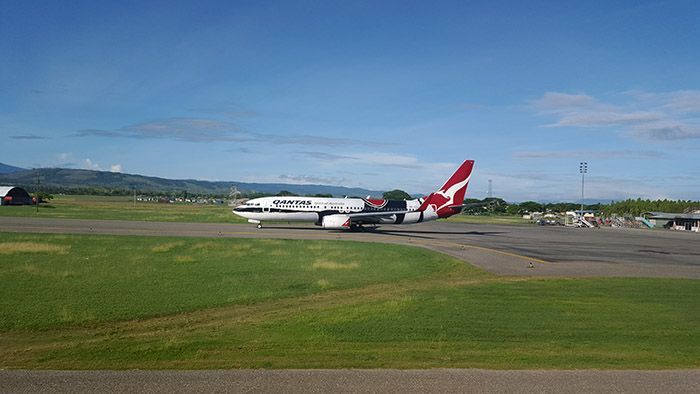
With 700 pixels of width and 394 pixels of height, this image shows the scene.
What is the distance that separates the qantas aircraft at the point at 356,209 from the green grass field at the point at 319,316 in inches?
937

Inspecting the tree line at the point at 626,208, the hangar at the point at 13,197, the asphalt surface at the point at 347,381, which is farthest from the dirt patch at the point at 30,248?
the tree line at the point at 626,208

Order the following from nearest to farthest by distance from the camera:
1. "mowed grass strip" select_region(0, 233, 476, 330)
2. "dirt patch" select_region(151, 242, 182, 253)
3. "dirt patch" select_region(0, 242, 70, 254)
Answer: "mowed grass strip" select_region(0, 233, 476, 330) → "dirt patch" select_region(0, 242, 70, 254) → "dirt patch" select_region(151, 242, 182, 253)

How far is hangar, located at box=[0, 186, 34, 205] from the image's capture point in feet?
330

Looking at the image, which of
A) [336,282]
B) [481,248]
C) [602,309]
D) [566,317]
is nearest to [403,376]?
[566,317]

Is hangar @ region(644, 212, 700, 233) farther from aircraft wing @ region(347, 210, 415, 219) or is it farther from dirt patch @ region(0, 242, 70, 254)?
dirt patch @ region(0, 242, 70, 254)

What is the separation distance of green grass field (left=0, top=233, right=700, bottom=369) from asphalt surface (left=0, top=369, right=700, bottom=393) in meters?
0.68

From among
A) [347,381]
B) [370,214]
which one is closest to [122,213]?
[370,214]

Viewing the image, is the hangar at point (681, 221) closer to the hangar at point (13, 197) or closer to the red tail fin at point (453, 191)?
the red tail fin at point (453, 191)

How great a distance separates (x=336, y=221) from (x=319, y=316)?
33804 millimetres

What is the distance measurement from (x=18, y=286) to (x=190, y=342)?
8913 mm

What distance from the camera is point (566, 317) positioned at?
14.3 metres

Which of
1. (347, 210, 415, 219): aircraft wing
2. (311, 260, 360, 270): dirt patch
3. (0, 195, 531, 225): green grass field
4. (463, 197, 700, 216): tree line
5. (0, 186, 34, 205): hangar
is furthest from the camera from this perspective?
(463, 197, 700, 216): tree line

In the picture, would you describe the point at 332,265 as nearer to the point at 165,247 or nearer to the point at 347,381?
the point at 165,247

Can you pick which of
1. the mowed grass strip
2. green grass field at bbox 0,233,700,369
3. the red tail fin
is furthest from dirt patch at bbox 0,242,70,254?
the red tail fin
